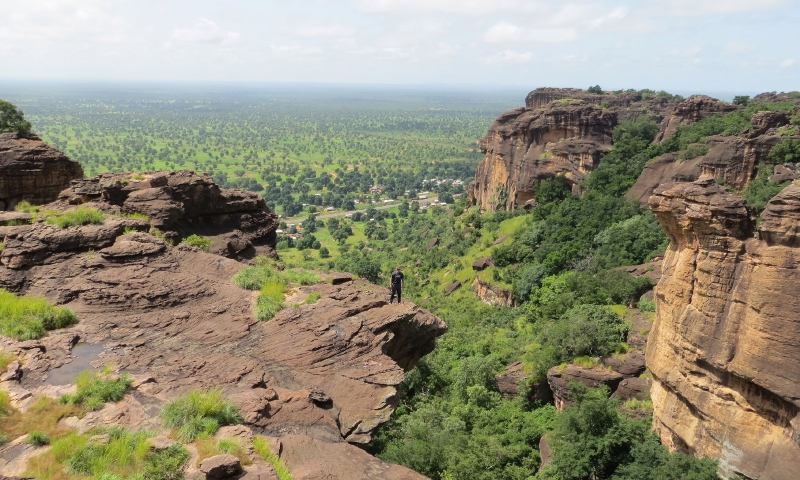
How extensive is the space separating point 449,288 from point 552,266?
1079cm

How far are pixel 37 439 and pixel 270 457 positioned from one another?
146 inches

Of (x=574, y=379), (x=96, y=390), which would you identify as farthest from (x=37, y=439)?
(x=574, y=379)

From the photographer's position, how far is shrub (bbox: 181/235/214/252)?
18.2 m

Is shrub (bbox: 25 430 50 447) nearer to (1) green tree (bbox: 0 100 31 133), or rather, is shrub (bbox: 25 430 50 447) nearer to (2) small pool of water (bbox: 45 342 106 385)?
(2) small pool of water (bbox: 45 342 106 385)

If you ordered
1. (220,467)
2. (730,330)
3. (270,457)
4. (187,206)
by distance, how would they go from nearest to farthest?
1. (220,467)
2. (270,457)
3. (730,330)
4. (187,206)

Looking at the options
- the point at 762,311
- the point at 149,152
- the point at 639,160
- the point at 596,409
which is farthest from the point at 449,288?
the point at 149,152

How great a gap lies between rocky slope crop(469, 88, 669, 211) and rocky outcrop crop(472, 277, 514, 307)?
16.4 meters

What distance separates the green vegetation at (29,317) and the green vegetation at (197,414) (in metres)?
4.55

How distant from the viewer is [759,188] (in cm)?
3747

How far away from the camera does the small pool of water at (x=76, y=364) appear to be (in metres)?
10.4

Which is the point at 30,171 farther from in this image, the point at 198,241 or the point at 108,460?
the point at 108,460

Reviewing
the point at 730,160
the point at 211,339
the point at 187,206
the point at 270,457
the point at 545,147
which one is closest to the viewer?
the point at 270,457

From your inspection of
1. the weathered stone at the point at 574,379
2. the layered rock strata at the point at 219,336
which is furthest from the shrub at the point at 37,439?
the weathered stone at the point at 574,379

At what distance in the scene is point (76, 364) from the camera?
10922mm
